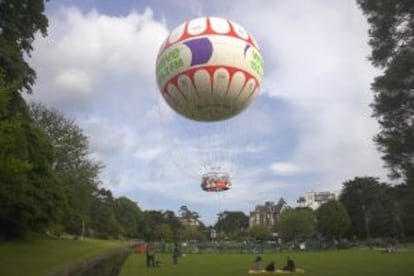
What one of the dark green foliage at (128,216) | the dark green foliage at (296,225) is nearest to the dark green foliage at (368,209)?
the dark green foliage at (296,225)

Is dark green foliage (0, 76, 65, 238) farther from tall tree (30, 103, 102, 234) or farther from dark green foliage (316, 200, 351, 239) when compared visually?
dark green foliage (316, 200, 351, 239)

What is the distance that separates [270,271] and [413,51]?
13076 mm

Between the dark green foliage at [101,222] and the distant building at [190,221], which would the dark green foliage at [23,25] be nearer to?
the dark green foliage at [101,222]

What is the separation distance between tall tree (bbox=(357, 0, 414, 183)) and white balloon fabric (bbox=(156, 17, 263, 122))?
11.3m

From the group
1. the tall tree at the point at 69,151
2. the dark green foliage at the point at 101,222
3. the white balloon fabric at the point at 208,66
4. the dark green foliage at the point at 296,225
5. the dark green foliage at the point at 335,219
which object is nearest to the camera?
the white balloon fabric at the point at 208,66

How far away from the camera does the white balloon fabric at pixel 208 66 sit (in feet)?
64.1

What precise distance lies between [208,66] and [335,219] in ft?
338

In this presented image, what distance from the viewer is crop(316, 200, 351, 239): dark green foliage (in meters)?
117

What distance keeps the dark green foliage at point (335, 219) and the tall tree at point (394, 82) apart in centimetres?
8783

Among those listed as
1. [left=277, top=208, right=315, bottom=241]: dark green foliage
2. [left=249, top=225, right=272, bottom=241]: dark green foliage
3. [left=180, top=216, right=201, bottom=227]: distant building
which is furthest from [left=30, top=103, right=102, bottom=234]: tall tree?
[left=180, top=216, right=201, bottom=227]: distant building

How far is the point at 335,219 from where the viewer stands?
117 metres

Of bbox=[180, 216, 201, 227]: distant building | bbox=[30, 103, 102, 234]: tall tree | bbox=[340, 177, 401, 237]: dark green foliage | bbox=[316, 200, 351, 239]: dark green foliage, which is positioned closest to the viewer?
bbox=[30, 103, 102, 234]: tall tree

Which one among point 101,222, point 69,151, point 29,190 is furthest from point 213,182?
point 101,222

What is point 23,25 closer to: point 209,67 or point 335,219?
point 209,67
